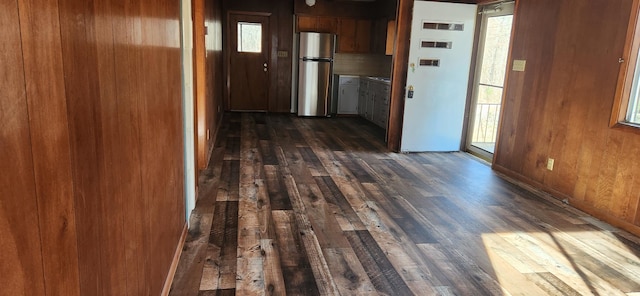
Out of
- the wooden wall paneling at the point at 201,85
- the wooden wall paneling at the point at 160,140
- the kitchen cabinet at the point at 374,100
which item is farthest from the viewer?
the kitchen cabinet at the point at 374,100

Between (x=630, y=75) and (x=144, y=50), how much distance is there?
3653 mm

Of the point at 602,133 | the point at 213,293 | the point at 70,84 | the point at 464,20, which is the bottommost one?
the point at 213,293

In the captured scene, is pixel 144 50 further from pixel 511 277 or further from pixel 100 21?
pixel 511 277

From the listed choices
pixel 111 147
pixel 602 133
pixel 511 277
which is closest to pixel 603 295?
pixel 511 277

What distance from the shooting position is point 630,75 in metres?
3.46

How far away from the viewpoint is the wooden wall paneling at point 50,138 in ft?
2.69

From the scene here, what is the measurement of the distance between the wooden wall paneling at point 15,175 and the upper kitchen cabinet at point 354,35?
831 cm

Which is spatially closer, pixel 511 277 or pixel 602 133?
pixel 511 277

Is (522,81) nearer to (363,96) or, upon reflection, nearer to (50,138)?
(363,96)

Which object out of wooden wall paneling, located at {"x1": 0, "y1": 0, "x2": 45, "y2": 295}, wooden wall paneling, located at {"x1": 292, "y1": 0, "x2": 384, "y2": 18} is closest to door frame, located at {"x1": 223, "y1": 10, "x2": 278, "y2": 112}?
wooden wall paneling, located at {"x1": 292, "y1": 0, "x2": 384, "y2": 18}

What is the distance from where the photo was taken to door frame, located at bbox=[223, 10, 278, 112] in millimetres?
8556

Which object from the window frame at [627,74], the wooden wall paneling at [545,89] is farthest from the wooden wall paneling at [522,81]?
the window frame at [627,74]

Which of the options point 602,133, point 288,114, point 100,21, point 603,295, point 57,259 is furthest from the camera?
point 288,114

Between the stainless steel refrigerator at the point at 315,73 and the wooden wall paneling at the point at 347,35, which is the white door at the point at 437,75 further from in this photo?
the wooden wall paneling at the point at 347,35
